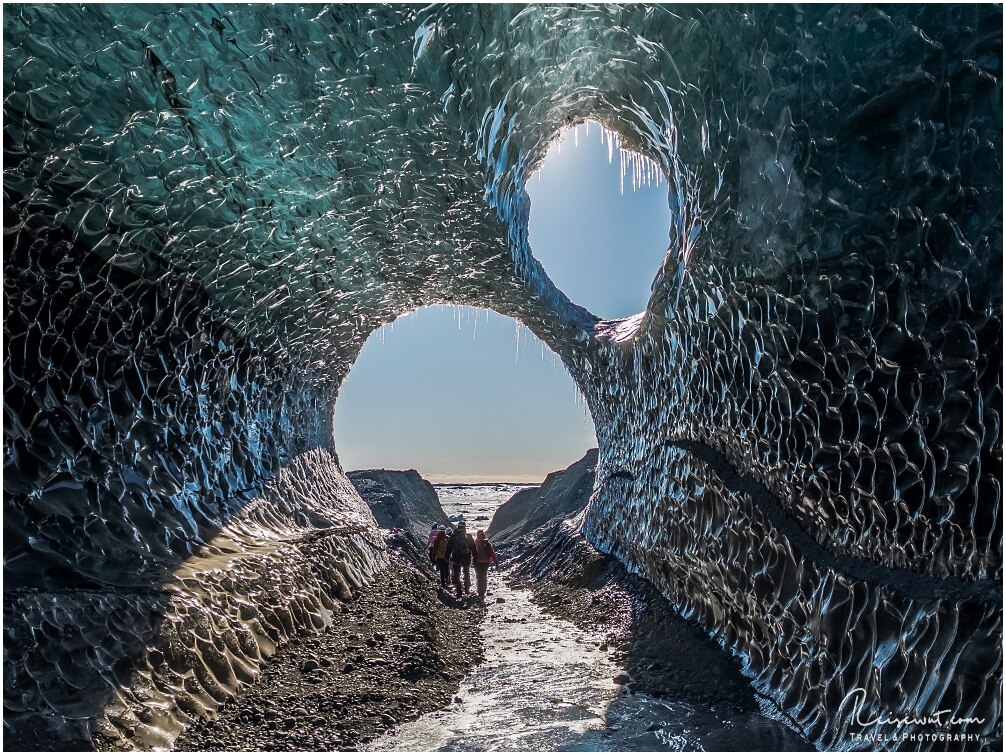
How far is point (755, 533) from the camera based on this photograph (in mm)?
5762

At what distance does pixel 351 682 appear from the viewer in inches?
219

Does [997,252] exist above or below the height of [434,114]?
below

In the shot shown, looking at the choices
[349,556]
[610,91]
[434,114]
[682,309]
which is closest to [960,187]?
[682,309]

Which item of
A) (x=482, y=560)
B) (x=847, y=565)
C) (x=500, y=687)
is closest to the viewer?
(x=847, y=565)

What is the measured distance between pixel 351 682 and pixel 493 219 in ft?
20.0

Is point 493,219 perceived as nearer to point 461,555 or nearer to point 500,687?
point 461,555

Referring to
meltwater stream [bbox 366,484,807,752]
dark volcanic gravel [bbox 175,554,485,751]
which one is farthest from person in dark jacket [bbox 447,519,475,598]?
meltwater stream [bbox 366,484,807,752]

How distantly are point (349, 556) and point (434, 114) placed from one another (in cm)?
655

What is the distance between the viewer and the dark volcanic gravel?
14.9 feet

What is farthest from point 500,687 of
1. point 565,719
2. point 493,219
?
point 493,219

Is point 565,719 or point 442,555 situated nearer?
point 565,719

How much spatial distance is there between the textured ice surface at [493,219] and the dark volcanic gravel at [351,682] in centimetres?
32

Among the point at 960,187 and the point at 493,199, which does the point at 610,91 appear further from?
the point at 960,187

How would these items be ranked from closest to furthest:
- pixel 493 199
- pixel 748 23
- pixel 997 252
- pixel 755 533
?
pixel 997 252
pixel 748 23
pixel 755 533
pixel 493 199
